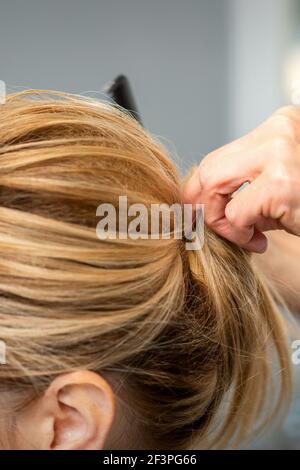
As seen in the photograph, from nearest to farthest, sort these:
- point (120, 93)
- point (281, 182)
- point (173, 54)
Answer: point (281, 182) → point (120, 93) → point (173, 54)

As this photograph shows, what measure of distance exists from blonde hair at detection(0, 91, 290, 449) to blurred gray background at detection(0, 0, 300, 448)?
1466 mm

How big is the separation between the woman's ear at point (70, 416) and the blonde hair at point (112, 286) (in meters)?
0.02

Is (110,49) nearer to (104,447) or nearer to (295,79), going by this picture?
(295,79)

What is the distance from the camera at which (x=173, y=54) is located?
223 centimetres

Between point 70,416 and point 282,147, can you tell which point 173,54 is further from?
point 70,416

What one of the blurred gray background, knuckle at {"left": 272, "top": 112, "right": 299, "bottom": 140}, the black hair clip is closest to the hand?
knuckle at {"left": 272, "top": 112, "right": 299, "bottom": 140}

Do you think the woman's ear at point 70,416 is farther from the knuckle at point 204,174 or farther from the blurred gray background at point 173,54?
the blurred gray background at point 173,54

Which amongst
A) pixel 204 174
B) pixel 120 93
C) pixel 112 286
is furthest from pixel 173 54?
pixel 112 286

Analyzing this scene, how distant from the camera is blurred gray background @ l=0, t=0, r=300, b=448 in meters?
2.17

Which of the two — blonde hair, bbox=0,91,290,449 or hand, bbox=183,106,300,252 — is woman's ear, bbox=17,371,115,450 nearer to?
blonde hair, bbox=0,91,290,449

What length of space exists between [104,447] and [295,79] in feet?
5.69

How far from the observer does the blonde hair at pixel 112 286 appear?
63cm

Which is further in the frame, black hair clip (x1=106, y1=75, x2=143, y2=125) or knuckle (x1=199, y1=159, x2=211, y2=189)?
black hair clip (x1=106, y1=75, x2=143, y2=125)

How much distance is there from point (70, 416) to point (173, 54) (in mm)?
1799
